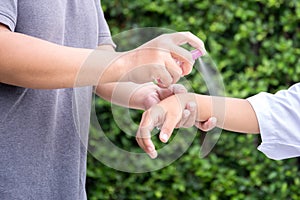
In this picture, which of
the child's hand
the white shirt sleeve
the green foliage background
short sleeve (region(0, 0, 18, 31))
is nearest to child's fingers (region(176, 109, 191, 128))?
the child's hand

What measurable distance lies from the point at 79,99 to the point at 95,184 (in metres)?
1.85

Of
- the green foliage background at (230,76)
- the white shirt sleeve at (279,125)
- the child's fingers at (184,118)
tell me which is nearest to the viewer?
the child's fingers at (184,118)

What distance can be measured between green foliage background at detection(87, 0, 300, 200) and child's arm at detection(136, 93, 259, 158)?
1.42 m

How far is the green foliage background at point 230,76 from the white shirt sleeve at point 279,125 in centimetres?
141

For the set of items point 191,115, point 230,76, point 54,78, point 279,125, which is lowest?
point 230,76

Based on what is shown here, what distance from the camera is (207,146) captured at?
1340mm

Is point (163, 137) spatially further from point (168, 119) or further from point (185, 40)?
point (185, 40)

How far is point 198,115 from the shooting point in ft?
4.36

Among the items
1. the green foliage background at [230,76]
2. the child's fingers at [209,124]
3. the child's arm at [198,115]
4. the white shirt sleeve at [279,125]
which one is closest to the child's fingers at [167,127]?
the child's arm at [198,115]

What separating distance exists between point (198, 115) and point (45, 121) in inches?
13.7

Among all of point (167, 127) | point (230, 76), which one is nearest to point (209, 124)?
point (167, 127)

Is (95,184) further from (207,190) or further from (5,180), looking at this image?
(5,180)

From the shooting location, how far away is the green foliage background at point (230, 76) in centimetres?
294

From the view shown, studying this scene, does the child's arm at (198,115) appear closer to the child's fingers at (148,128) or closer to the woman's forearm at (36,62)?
the child's fingers at (148,128)
